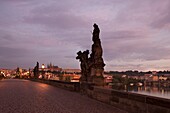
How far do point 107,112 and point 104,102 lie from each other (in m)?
3.56

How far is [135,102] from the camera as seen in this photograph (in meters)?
10.1

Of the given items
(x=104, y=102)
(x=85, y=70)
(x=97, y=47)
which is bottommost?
(x=104, y=102)

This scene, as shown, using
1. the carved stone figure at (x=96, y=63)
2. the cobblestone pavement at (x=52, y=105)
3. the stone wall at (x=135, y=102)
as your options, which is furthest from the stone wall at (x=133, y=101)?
the carved stone figure at (x=96, y=63)

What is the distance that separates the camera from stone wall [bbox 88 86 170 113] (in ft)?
26.9

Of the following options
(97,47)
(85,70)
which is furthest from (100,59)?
(85,70)

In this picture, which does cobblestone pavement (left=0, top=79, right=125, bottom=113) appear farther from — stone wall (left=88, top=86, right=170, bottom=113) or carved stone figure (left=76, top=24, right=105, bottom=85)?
carved stone figure (left=76, top=24, right=105, bottom=85)

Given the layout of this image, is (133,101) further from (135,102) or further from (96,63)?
(96,63)

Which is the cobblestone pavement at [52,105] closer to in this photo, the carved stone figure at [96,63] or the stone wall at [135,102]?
the stone wall at [135,102]

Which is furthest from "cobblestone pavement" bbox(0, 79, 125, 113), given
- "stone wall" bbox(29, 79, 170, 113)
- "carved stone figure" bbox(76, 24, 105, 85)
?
"carved stone figure" bbox(76, 24, 105, 85)

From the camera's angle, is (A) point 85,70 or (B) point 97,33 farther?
(A) point 85,70

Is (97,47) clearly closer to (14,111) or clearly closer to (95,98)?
(95,98)

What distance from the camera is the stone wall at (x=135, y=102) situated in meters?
8.20

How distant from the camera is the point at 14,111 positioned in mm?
11086

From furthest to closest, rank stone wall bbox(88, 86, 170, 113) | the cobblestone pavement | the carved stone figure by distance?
the carved stone figure
the cobblestone pavement
stone wall bbox(88, 86, 170, 113)
